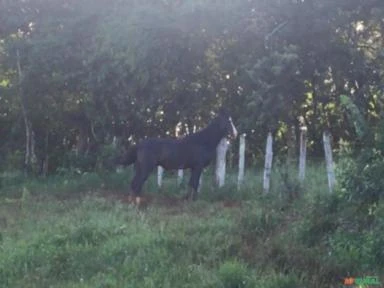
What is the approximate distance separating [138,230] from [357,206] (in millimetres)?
3035

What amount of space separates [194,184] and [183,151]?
0.77 m

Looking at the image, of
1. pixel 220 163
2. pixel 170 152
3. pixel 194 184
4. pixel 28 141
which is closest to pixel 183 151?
pixel 170 152

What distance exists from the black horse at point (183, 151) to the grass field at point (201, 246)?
251 centimetres

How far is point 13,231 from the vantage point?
414 inches

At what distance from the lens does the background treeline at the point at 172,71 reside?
1461 centimetres

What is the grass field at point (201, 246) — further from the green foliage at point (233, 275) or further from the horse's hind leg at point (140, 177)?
the horse's hind leg at point (140, 177)

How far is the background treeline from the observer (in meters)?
14.6

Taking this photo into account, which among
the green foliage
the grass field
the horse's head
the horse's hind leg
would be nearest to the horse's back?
the horse's hind leg

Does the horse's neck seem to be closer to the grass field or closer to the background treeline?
the background treeline

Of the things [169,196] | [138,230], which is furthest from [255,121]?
[138,230]

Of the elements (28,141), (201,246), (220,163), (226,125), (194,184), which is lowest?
(201,246)

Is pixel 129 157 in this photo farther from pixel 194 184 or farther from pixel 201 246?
pixel 201 246

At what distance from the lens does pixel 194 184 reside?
14.0 metres

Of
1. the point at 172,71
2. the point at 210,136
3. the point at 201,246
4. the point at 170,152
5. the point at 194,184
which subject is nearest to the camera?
the point at 201,246
